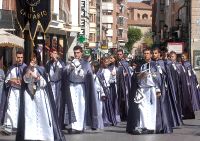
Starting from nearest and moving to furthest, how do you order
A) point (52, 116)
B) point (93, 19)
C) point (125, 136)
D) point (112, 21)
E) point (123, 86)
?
point (52, 116) → point (125, 136) → point (123, 86) → point (93, 19) → point (112, 21)

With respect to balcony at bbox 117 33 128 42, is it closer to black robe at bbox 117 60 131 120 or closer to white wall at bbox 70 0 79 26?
white wall at bbox 70 0 79 26

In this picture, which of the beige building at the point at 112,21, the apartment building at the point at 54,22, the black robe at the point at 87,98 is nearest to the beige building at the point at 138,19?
the beige building at the point at 112,21

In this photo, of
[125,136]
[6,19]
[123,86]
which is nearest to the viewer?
[125,136]

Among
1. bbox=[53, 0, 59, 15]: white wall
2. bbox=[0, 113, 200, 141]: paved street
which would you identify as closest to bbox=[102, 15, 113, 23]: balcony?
bbox=[53, 0, 59, 15]: white wall

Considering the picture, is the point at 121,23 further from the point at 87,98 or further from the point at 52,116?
the point at 52,116

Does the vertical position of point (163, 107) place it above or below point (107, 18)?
below

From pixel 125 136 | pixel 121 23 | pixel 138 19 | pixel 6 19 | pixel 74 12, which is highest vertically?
pixel 138 19

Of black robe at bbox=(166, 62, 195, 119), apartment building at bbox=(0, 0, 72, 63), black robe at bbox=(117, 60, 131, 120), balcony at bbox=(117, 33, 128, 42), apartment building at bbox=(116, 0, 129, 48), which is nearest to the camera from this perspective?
black robe at bbox=(117, 60, 131, 120)

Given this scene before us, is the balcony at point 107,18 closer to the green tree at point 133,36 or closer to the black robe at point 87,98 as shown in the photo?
the green tree at point 133,36

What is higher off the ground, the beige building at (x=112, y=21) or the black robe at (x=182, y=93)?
the beige building at (x=112, y=21)

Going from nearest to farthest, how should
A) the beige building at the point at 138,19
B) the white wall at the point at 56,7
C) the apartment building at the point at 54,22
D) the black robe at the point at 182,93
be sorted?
the black robe at the point at 182,93
the apartment building at the point at 54,22
the white wall at the point at 56,7
the beige building at the point at 138,19

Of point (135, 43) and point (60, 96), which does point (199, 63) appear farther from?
point (135, 43)

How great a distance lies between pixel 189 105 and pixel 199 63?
1974 cm

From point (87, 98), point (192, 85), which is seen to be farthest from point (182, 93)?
point (87, 98)
